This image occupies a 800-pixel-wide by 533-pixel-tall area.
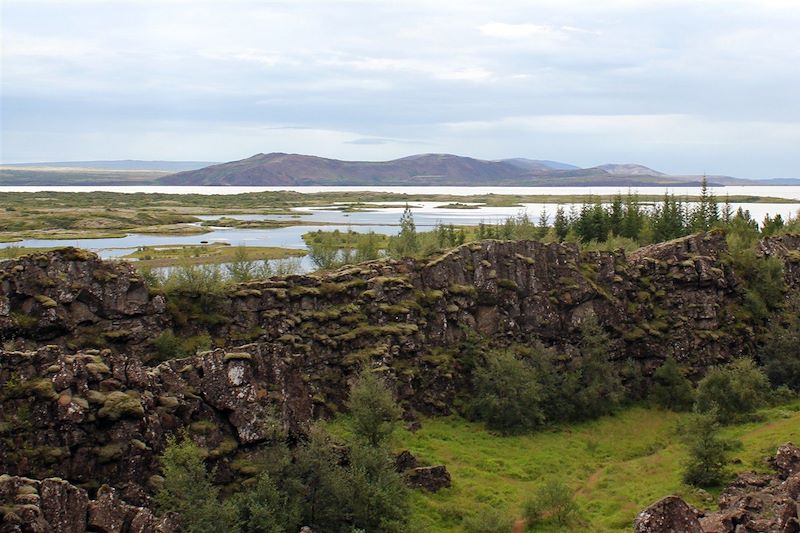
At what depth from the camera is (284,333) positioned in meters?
55.1

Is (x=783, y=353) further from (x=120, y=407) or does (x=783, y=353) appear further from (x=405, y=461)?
(x=120, y=407)

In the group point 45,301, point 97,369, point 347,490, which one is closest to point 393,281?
point 347,490

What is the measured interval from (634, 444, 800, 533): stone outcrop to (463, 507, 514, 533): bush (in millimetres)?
9886

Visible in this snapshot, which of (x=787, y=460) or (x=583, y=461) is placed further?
(x=583, y=461)

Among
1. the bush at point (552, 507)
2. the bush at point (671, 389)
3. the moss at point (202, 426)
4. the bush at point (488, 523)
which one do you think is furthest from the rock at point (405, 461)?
the bush at point (671, 389)

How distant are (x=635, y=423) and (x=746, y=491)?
20.8 metres

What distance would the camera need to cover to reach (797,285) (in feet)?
258

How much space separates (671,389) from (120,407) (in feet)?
162

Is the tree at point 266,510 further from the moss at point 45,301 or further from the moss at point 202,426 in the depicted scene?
the moss at point 45,301

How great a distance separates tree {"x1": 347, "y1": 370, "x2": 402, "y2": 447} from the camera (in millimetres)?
44375

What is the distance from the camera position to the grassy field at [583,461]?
141ft

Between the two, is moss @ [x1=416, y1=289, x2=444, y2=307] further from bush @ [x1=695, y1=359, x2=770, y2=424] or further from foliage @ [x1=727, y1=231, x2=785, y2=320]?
foliage @ [x1=727, y1=231, x2=785, y2=320]

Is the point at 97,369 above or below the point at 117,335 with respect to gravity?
above

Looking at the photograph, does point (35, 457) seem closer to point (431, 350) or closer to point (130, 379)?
point (130, 379)
